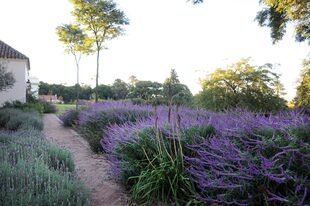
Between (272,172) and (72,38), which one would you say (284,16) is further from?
(72,38)

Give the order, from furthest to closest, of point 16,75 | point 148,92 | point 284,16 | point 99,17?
1. point 16,75
2. point 99,17
3. point 284,16
4. point 148,92

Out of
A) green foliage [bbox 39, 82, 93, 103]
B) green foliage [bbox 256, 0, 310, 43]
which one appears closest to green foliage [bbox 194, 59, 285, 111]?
green foliage [bbox 256, 0, 310, 43]

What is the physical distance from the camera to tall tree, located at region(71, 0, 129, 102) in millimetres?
16578

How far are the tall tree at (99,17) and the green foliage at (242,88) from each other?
879cm

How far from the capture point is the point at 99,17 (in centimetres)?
1672

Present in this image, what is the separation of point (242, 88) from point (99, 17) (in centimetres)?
1070

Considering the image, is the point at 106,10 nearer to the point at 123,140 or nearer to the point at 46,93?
the point at 123,140

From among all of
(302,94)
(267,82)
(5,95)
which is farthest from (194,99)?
(5,95)

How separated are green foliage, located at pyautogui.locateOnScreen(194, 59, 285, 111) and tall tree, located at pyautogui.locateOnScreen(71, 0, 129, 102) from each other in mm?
8793

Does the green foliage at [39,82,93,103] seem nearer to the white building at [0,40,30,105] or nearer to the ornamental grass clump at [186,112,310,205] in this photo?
the white building at [0,40,30,105]

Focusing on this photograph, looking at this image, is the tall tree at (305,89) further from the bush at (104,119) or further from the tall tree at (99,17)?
the tall tree at (99,17)

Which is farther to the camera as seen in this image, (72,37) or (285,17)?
(72,37)

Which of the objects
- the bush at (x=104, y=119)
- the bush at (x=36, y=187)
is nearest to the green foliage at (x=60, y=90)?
the bush at (x=104, y=119)

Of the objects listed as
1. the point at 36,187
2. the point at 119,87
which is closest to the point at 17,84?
the point at 36,187
